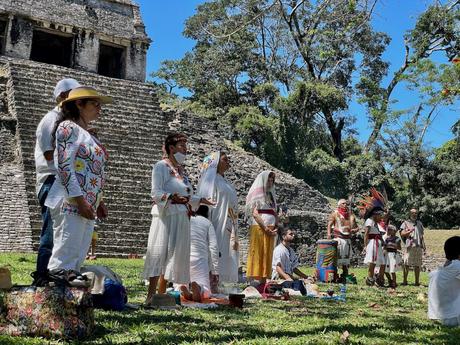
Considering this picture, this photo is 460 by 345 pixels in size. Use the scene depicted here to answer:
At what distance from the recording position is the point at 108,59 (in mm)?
26812

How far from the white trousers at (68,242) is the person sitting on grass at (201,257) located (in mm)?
2024

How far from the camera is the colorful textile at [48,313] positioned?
3531mm

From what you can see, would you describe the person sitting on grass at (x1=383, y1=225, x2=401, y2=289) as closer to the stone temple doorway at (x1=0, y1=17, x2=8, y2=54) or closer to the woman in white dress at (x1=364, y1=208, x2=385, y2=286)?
the woman in white dress at (x1=364, y1=208, x2=385, y2=286)

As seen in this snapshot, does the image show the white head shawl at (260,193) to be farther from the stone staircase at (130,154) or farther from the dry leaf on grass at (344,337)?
the stone staircase at (130,154)

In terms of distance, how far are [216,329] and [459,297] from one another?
2.54 m

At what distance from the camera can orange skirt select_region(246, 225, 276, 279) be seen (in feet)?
24.4

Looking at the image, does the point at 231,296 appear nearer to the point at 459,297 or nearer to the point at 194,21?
the point at 459,297

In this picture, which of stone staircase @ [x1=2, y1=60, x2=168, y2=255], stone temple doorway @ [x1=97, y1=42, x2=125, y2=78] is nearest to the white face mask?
stone staircase @ [x1=2, y1=60, x2=168, y2=255]

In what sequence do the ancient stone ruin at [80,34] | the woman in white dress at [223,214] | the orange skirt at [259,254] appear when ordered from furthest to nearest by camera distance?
the ancient stone ruin at [80,34], the orange skirt at [259,254], the woman in white dress at [223,214]

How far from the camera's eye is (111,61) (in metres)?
26.6

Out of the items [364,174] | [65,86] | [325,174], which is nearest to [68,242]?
[65,86]

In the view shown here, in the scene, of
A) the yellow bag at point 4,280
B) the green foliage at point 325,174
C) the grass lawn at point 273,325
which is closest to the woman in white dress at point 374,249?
the grass lawn at point 273,325

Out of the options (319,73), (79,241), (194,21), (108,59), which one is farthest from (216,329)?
(194,21)

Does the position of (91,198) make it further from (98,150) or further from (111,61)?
(111,61)
